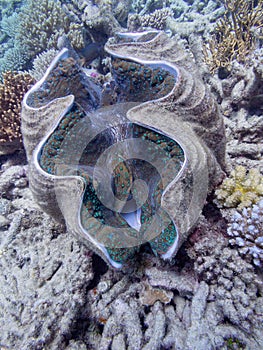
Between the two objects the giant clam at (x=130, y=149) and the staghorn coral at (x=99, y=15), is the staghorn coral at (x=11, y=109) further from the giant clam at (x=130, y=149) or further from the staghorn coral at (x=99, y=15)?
the staghorn coral at (x=99, y=15)

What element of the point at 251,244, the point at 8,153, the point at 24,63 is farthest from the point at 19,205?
the point at 24,63

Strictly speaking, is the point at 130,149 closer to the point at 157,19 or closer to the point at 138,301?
the point at 138,301

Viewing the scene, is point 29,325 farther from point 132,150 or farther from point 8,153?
point 8,153

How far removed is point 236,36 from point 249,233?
10.8ft

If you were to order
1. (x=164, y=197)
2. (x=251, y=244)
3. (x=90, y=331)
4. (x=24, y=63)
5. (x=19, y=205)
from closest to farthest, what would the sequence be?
1. (x=164, y=197)
2. (x=251, y=244)
3. (x=90, y=331)
4. (x=19, y=205)
5. (x=24, y=63)

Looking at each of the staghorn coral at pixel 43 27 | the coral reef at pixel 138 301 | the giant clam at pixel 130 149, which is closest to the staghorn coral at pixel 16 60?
the staghorn coral at pixel 43 27

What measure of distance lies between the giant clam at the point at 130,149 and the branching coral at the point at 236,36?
1.98m

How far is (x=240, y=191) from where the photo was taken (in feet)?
6.38

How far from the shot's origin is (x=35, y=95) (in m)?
1.93

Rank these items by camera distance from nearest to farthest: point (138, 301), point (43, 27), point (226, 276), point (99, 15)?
point (226, 276), point (138, 301), point (99, 15), point (43, 27)

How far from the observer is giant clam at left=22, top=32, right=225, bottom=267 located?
150 centimetres

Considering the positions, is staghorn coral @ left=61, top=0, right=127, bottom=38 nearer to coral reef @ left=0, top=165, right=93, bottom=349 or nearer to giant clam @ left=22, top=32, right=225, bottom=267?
giant clam @ left=22, top=32, right=225, bottom=267

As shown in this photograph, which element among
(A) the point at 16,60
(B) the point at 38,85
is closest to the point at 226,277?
(B) the point at 38,85

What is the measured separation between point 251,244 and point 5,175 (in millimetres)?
2925
